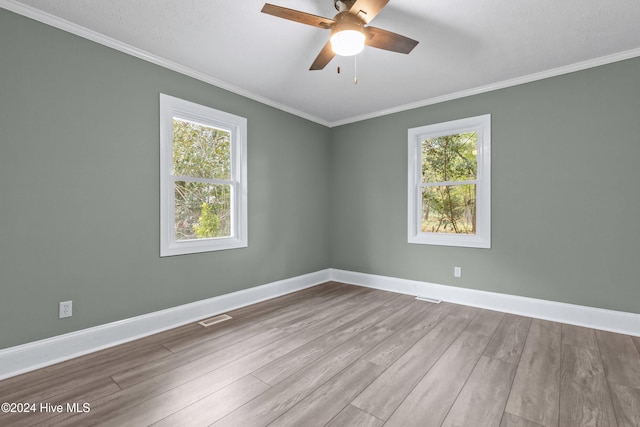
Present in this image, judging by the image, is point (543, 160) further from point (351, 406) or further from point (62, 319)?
point (62, 319)

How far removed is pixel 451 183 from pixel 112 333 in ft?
13.2

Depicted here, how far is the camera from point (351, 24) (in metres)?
1.96

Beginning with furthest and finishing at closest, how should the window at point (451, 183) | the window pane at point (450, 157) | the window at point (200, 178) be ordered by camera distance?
1. the window pane at point (450, 157)
2. the window at point (451, 183)
3. the window at point (200, 178)

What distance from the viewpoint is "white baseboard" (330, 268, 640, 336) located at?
2.83 metres

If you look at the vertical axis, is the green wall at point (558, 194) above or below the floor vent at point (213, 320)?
above

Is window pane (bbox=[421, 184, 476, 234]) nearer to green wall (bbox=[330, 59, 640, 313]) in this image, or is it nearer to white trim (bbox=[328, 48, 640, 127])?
green wall (bbox=[330, 59, 640, 313])

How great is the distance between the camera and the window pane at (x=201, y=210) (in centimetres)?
316

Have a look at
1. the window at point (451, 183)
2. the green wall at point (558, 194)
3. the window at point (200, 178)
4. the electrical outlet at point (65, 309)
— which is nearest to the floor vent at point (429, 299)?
the green wall at point (558, 194)

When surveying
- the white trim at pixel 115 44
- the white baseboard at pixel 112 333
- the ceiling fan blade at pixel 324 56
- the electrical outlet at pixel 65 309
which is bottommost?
the white baseboard at pixel 112 333

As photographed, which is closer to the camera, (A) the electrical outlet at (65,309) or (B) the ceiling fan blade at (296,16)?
(B) the ceiling fan blade at (296,16)

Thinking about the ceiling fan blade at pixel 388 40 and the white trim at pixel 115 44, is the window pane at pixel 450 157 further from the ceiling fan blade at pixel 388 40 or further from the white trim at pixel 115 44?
the white trim at pixel 115 44

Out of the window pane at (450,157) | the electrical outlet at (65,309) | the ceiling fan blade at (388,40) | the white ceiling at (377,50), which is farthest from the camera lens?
the window pane at (450,157)

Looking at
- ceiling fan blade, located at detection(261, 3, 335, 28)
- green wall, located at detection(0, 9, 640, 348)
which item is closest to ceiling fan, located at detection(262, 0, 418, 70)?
ceiling fan blade, located at detection(261, 3, 335, 28)

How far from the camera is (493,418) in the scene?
165cm
